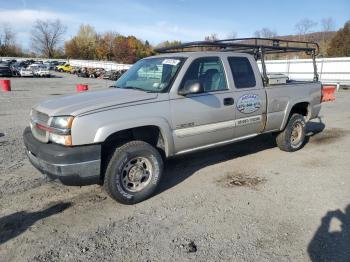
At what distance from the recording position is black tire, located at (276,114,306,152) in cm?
650

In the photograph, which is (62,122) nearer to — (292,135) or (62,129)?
(62,129)

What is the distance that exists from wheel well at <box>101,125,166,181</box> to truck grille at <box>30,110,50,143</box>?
2.34ft

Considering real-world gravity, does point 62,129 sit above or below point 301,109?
above

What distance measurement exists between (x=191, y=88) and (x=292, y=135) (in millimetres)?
3253

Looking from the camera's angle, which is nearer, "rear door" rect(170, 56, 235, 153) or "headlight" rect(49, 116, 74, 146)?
"headlight" rect(49, 116, 74, 146)

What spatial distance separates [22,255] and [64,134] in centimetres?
132

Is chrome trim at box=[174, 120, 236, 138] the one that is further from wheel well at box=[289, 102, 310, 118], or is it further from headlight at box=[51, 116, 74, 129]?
wheel well at box=[289, 102, 310, 118]

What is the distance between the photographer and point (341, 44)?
41000mm

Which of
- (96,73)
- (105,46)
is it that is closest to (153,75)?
(96,73)

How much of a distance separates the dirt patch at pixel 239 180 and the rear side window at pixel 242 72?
56.6 inches

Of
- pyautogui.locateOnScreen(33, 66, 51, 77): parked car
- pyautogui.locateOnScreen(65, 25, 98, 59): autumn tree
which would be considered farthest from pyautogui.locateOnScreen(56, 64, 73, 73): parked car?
pyautogui.locateOnScreen(65, 25, 98, 59): autumn tree

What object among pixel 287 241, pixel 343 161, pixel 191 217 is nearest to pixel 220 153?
pixel 343 161

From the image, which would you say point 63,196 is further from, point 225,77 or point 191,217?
point 225,77

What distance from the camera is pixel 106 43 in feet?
332
